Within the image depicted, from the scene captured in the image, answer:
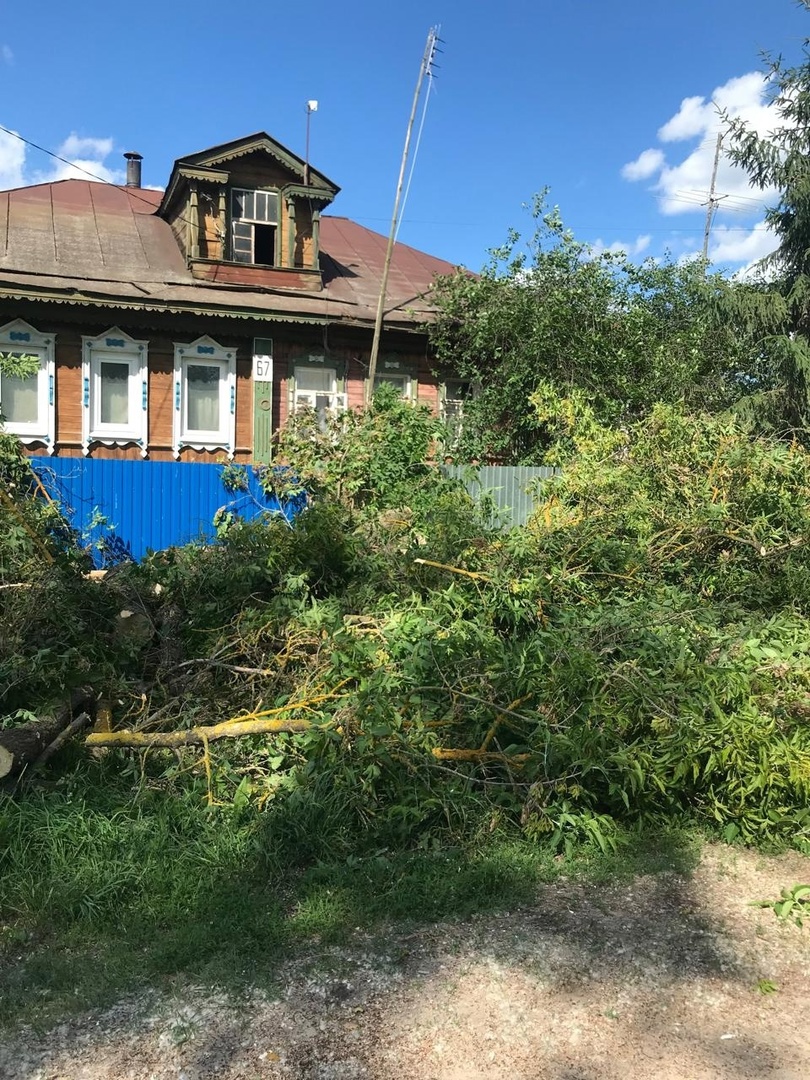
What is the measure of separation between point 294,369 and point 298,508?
13.4 ft

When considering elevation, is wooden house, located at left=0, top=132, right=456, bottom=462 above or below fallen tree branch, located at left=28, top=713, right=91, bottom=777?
above

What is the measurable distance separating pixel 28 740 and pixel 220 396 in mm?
Answer: 9751

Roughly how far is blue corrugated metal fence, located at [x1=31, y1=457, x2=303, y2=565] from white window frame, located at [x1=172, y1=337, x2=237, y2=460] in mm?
3052

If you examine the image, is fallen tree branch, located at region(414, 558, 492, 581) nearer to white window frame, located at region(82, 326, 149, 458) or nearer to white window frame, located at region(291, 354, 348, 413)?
white window frame, located at region(291, 354, 348, 413)

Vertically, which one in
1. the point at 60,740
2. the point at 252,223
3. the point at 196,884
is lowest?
the point at 196,884

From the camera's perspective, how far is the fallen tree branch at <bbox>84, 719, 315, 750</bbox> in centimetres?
460

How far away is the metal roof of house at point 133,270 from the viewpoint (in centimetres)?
1206

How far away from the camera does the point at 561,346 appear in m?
12.6

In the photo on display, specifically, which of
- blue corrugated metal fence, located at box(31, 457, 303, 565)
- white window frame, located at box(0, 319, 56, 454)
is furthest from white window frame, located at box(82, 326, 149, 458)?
blue corrugated metal fence, located at box(31, 457, 303, 565)

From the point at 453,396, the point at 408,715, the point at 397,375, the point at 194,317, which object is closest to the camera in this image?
the point at 408,715

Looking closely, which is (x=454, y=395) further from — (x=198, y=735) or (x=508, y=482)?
(x=198, y=735)

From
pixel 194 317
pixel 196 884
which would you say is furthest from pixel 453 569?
pixel 194 317

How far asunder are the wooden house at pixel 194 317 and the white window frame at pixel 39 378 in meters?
0.02

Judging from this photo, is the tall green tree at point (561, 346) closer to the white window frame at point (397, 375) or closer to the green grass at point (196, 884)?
the white window frame at point (397, 375)
